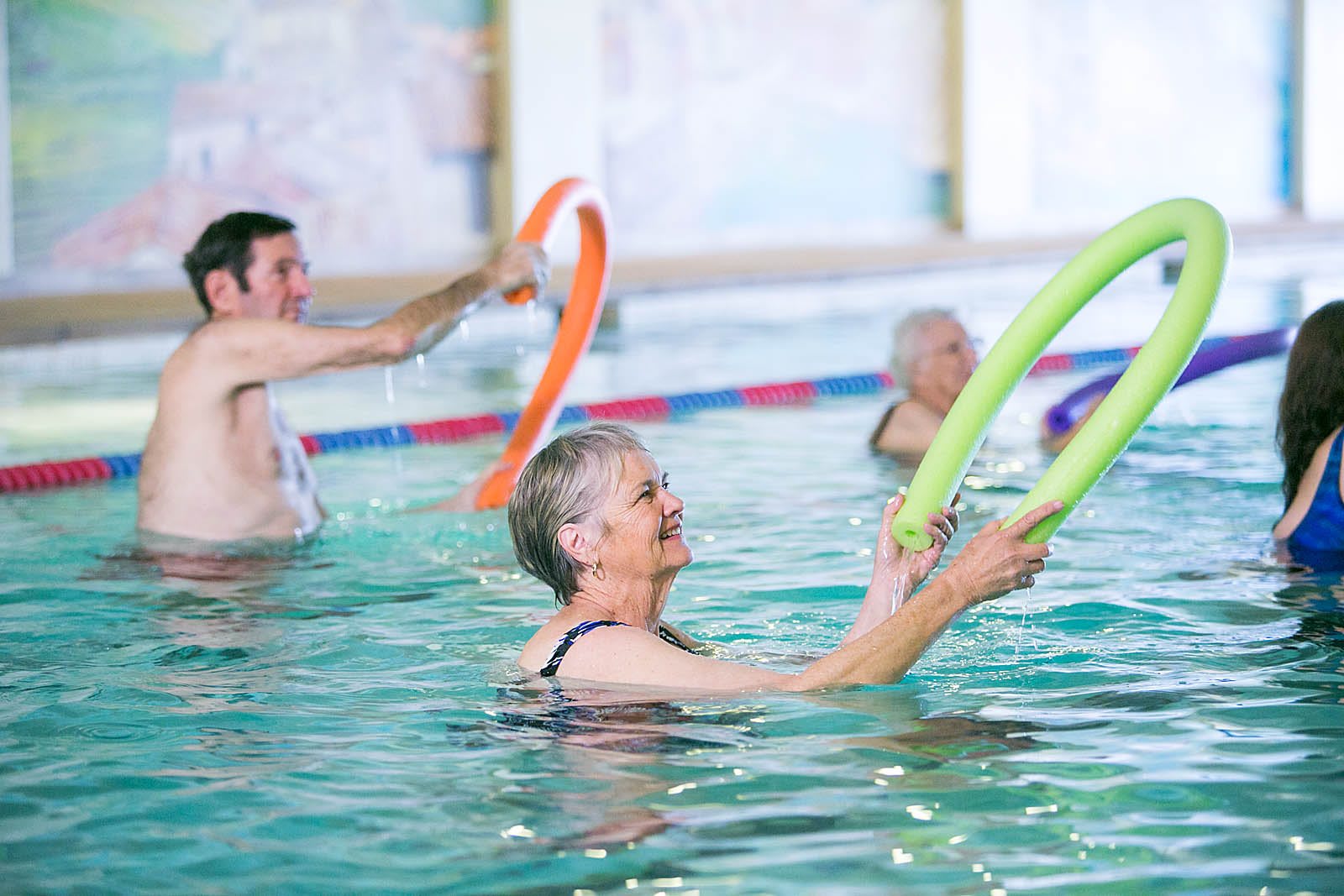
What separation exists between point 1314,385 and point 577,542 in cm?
239

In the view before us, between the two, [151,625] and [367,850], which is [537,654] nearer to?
[367,850]

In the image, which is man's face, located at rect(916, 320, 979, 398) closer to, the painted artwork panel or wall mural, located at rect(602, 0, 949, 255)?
wall mural, located at rect(602, 0, 949, 255)

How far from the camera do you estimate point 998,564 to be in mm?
3449

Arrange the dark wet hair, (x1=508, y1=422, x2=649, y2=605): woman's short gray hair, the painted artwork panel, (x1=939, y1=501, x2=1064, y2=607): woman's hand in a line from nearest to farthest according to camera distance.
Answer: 1. (x1=939, y1=501, x2=1064, y2=607): woman's hand
2. (x1=508, y1=422, x2=649, y2=605): woman's short gray hair
3. the dark wet hair
4. the painted artwork panel

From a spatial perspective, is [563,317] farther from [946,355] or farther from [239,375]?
[239,375]

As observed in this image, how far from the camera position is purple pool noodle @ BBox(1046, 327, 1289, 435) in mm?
7621

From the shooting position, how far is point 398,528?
260 inches

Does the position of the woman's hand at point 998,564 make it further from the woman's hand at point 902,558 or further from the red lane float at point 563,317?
the red lane float at point 563,317

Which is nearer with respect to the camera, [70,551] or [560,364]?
[70,551]

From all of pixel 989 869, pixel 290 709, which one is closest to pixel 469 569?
pixel 290 709

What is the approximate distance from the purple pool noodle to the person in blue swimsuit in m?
2.38

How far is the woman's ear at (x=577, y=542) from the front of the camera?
369cm

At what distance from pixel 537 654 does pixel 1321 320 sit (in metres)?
2.51

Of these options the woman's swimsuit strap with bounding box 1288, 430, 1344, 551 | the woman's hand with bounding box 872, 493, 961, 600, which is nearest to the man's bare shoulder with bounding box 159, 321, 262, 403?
the woman's hand with bounding box 872, 493, 961, 600
